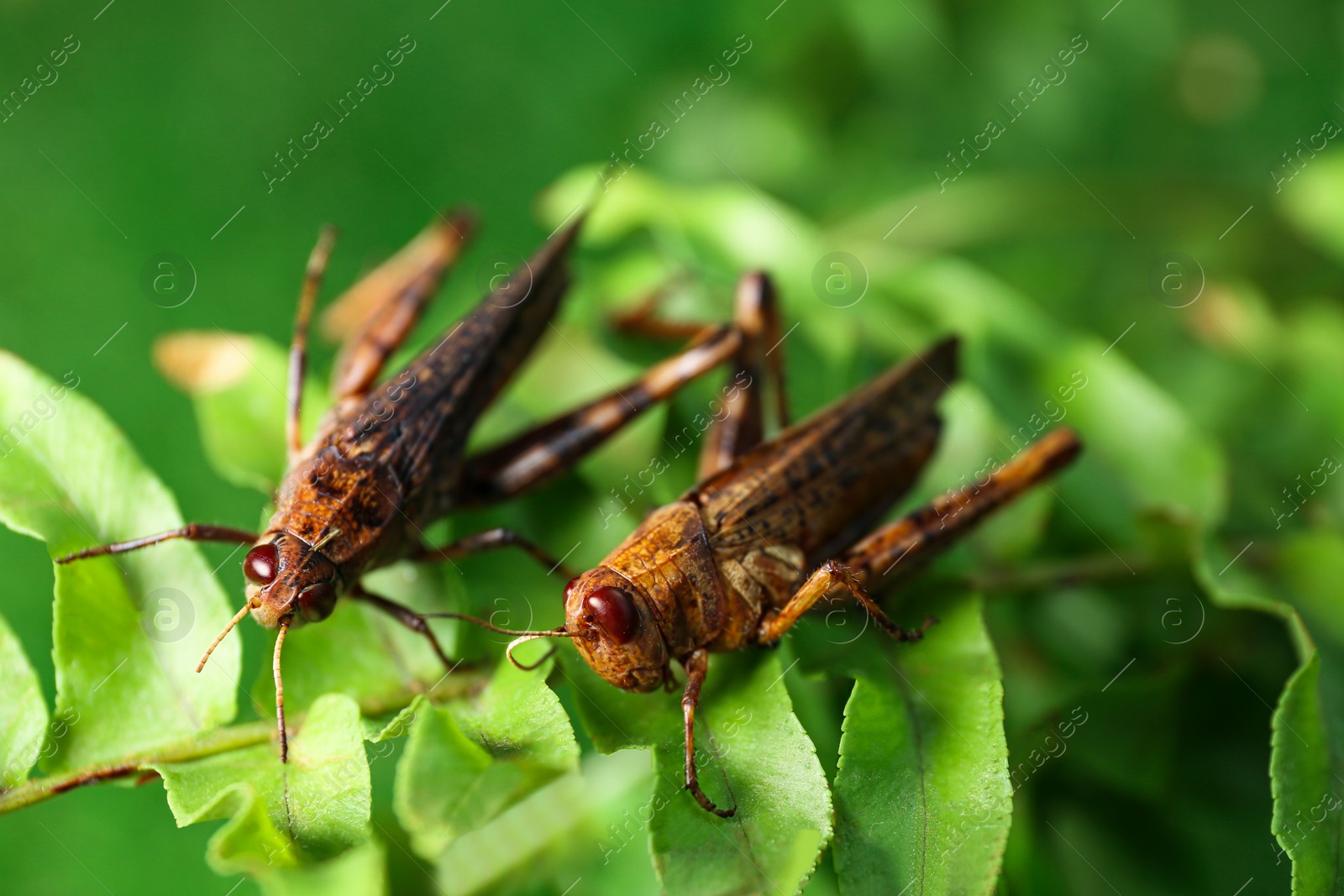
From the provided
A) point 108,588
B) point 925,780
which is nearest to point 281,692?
point 108,588

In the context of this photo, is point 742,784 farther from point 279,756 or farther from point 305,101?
point 305,101

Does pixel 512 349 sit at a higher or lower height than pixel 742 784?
higher

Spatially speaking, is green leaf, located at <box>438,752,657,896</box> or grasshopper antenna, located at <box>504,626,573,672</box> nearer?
grasshopper antenna, located at <box>504,626,573,672</box>

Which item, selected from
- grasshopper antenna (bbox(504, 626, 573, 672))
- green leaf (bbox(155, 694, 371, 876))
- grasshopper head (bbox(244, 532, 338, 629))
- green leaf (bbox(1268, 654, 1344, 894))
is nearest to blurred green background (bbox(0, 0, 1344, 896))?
green leaf (bbox(1268, 654, 1344, 894))

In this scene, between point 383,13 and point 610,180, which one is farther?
point 383,13

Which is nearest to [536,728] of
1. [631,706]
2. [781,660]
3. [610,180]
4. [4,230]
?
[631,706]

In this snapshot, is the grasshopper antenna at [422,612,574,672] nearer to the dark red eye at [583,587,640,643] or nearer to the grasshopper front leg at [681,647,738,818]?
the dark red eye at [583,587,640,643]

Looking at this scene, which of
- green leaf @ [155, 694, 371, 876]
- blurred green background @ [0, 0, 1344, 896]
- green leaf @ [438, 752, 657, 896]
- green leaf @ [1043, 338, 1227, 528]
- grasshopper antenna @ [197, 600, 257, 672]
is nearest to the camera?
Answer: green leaf @ [155, 694, 371, 876]

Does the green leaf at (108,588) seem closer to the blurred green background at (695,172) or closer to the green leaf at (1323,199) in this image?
the blurred green background at (695,172)
